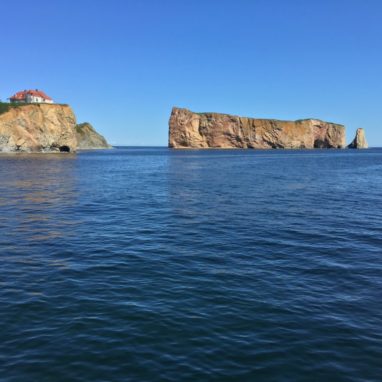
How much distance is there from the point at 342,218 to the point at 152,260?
16906 mm

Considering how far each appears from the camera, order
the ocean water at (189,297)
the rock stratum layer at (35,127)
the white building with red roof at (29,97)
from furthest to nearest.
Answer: the white building with red roof at (29,97) < the rock stratum layer at (35,127) < the ocean water at (189,297)

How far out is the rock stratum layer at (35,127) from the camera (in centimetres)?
12031

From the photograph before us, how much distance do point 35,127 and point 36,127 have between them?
0.31 meters

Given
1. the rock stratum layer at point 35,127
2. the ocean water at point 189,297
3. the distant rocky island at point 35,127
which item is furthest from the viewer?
the distant rocky island at point 35,127

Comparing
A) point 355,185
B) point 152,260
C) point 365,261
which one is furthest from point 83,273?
point 355,185

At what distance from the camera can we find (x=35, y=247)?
62.8ft

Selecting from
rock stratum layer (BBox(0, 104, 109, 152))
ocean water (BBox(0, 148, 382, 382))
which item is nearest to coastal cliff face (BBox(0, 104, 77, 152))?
rock stratum layer (BBox(0, 104, 109, 152))

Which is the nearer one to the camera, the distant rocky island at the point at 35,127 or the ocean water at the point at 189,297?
the ocean water at the point at 189,297

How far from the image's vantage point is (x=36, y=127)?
412ft

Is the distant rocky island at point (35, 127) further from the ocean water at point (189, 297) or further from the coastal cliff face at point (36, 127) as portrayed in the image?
the ocean water at point (189, 297)

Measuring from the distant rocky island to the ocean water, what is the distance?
10436 centimetres

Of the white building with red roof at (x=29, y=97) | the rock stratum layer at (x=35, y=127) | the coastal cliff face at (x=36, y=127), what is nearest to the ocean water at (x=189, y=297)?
the rock stratum layer at (x=35, y=127)

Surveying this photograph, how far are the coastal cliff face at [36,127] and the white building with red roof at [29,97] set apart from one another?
2938 centimetres

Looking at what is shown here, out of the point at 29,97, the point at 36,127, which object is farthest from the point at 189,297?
the point at 29,97
